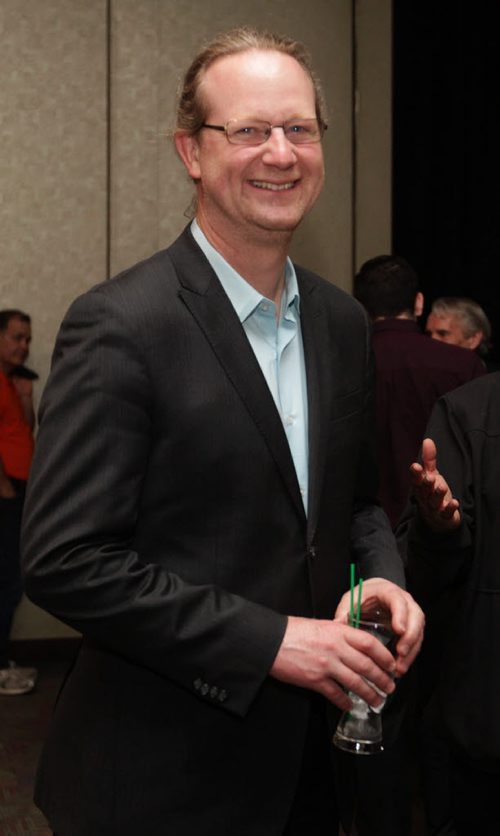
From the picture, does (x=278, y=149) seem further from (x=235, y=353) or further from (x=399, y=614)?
(x=399, y=614)

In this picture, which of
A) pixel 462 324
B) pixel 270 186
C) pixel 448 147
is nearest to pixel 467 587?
pixel 270 186

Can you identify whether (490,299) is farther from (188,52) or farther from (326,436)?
(326,436)

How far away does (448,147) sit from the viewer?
662cm

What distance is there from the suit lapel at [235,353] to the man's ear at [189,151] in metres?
0.14

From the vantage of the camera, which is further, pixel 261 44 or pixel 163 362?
pixel 261 44

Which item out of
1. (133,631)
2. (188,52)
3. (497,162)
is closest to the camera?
(133,631)

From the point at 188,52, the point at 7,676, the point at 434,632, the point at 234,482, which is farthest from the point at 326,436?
the point at 188,52

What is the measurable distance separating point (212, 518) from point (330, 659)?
22cm

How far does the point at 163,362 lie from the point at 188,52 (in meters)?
4.81

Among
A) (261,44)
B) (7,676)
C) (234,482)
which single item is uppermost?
(261,44)

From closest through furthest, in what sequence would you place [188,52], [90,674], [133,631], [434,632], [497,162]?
[133,631] < [90,674] < [434,632] < [188,52] < [497,162]

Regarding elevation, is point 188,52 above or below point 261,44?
above

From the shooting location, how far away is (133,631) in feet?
4.62

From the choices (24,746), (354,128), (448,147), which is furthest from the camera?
(448,147)
